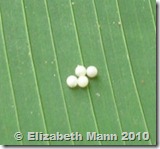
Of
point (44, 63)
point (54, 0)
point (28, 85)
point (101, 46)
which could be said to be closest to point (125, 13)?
point (101, 46)

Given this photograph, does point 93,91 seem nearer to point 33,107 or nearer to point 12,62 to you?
point 33,107

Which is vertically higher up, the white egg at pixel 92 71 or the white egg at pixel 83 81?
the white egg at pixel 92 71

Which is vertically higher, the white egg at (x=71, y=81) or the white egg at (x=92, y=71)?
the white egg at (x=92, y=71)

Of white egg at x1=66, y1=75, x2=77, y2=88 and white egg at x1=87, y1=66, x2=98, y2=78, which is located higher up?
white egg at x1=87, y1=66, x2=98, y2=78
